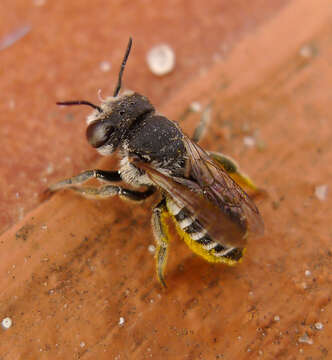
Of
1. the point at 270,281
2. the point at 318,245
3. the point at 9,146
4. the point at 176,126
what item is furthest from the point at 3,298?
the point at 318,245

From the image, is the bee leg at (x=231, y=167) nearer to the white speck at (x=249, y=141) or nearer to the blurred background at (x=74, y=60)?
the white speck at (x=249, y=141)

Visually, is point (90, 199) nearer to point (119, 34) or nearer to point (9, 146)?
point (9, 146)

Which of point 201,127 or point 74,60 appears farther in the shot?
point 74,60

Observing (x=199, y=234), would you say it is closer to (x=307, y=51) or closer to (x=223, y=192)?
(x=223, y=192)

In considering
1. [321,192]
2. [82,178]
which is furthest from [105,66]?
[321,192]

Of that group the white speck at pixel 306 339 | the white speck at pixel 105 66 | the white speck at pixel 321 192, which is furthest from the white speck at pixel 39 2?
the white speck at pixel 306 339

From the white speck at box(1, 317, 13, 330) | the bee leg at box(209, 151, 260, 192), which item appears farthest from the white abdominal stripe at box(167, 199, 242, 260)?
the white speck at box(1, 317, 13, 330)

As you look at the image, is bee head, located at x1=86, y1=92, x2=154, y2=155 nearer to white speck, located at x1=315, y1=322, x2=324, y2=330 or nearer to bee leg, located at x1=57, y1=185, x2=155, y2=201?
bee leg, located at x1=57, y1=185, x2=155, y2=201
